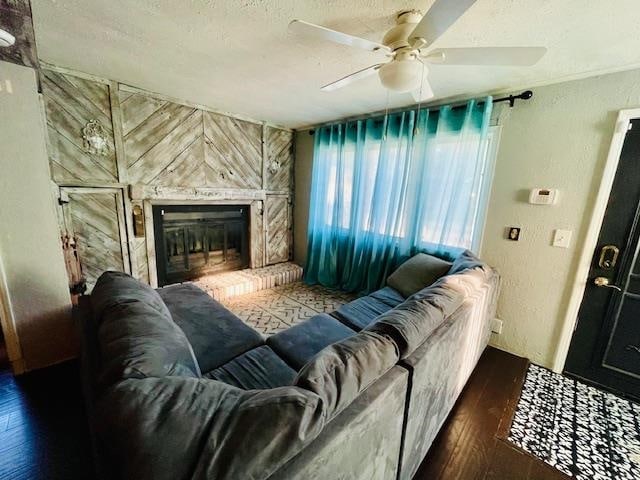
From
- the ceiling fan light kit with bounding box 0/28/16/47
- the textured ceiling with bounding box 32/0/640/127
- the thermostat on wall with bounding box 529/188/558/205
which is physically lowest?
the thermostat on wall with bounding box 529/188/558/205

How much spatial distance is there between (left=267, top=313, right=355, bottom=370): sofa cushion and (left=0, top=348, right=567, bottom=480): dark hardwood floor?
0.82 m

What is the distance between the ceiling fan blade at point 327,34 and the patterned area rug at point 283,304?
7.65 feet

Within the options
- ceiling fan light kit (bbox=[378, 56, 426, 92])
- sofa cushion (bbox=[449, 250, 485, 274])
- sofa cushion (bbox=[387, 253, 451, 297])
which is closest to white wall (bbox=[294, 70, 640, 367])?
sofa cushion (bbox=[449, 250, 485, 274])

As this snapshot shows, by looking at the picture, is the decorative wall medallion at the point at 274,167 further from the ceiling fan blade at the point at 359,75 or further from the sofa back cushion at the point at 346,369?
the sofa back cushion at the point at 346,369

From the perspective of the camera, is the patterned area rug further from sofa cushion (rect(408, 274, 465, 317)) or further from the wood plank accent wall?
sofa cushion (rect(408, 274, 465, 317))

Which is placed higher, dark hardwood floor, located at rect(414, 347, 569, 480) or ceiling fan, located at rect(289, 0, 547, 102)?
ceiling fan, located at rect(289, 0, 547, 102)

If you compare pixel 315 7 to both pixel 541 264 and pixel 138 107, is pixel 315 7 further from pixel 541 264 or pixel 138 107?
pixel 541 264

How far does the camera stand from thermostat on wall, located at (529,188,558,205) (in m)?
2.05

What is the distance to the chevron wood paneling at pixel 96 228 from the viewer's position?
2.41 meters

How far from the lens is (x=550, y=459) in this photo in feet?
4.72

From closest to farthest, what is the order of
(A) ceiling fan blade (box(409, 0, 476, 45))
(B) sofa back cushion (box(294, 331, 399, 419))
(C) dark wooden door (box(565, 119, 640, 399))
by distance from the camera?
(B) sofa back cushion (box(294, 331, 399, 419))
(A) ceiling fan blade (box(409, 0, 476, 45))
(C) dark wooden door (box(565, 119, 640, 399))

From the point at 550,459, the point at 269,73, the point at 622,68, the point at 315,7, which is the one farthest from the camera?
the point at 269,73

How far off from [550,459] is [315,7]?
280 cm

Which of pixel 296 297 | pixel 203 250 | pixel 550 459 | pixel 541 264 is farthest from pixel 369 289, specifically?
pixel 203 250
